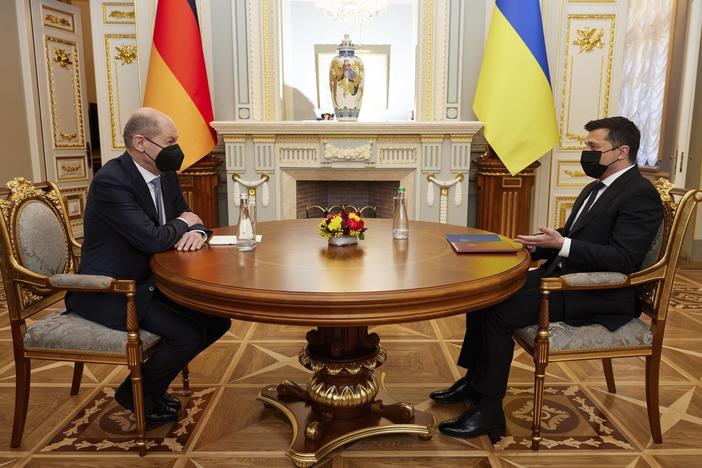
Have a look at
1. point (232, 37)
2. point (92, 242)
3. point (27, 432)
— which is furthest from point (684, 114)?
point (27, 432)

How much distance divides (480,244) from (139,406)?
130cm

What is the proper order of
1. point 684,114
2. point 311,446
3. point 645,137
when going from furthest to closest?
point 645,137 → point 684,114 → point 311,446

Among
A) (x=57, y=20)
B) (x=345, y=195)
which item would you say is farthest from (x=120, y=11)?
(x=345, y=195)

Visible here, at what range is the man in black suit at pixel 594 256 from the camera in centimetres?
185

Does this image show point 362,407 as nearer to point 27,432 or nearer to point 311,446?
point 311,446

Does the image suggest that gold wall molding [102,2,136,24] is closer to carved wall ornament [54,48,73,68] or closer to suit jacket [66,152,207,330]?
carved wall ornament [54,48,73,68]

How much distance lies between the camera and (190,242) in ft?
6.32

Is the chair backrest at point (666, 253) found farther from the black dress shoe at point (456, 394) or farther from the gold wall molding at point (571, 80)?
the gold wall molding at point (571, 80)

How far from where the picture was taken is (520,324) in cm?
189

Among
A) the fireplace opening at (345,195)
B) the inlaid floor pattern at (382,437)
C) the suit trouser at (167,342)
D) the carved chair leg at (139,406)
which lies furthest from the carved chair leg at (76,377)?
the fireplace opening at (345,195)

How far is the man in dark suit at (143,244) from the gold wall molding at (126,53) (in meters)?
2.72

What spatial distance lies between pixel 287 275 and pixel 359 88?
9.29 feet

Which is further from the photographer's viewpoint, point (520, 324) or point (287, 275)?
point (520, 324)

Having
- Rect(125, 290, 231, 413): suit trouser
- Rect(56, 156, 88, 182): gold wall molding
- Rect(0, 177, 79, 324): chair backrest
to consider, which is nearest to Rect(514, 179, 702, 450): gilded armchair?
Rect(125, 290, 231, 413): suit trouser
